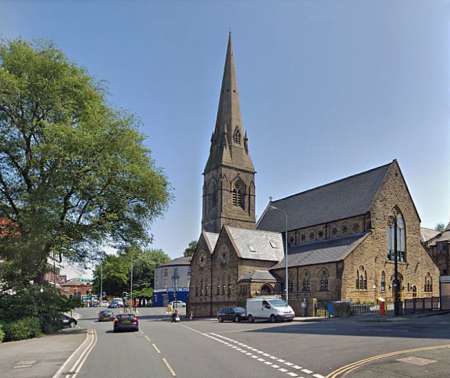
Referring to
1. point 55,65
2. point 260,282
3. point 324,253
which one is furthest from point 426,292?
point 55,65

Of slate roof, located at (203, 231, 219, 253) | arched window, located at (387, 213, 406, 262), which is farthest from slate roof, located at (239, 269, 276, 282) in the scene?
arched window, located at (387, 213, 406, 262)

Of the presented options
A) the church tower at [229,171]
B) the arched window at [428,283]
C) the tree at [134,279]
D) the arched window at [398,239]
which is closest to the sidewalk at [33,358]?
the arched window at [398,239]

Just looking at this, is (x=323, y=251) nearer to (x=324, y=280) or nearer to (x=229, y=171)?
(x=324, y=280)

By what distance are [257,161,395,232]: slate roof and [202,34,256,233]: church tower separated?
506 centimetres

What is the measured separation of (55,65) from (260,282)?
36.1m

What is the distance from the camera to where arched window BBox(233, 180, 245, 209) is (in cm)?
7569

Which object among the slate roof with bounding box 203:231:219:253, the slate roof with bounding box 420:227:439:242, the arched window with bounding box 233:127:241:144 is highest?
the arched window with bounding box 233:127:241:144

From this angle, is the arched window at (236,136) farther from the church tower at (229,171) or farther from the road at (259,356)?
the road at (259,356)

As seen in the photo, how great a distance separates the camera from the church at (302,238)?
5344 centimetres

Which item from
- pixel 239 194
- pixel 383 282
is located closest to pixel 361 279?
pixel 383 282

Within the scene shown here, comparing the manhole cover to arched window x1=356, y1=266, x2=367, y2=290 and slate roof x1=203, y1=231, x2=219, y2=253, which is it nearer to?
arched window x1=356, y1=266, x2=367, y2=290

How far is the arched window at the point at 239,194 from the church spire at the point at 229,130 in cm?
265

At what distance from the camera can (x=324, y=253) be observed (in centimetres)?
5606

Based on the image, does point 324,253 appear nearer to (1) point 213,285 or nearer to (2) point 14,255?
(1) point 213,285
